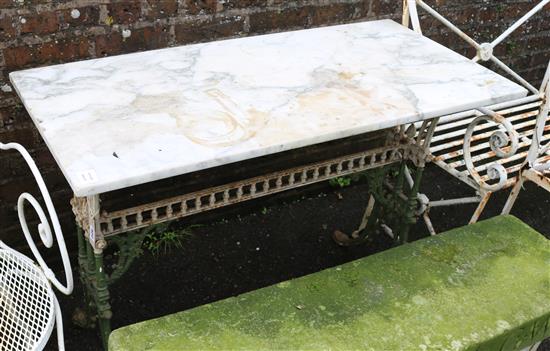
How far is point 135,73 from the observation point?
78.8 inches

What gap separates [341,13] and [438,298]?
1.48 m

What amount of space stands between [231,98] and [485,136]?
4.59ft

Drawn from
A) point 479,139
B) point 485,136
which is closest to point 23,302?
point 485,136

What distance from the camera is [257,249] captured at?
9.76 ft

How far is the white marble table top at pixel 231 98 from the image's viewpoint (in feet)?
5.29

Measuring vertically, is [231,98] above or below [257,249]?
above

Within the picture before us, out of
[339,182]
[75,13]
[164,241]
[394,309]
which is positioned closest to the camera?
[394,309]

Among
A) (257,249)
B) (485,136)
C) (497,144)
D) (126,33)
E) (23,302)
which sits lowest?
(257,249)

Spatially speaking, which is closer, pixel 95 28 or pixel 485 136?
pixel 95 28

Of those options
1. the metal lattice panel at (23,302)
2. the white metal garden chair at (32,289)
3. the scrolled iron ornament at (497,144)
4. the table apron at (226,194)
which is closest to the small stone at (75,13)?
the white metal garden chair at (32,289)

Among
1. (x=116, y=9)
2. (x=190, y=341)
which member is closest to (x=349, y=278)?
(x=190, y=341)

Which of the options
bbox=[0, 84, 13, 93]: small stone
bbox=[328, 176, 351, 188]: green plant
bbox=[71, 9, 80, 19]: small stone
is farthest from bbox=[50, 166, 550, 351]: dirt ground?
bbox=[71, 9, 80, 19]: small stone

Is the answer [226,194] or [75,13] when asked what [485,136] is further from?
[75,13]

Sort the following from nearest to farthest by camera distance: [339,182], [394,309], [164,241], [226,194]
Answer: [394,309] → [226,194] → [164,241] → [339,182]
